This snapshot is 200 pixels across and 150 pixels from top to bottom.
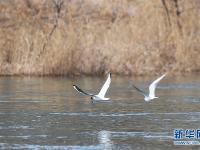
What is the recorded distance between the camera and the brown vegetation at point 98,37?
62.5 m

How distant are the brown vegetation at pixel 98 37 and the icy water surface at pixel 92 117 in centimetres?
1339

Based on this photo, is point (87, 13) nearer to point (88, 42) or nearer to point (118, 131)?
point (88, 42)

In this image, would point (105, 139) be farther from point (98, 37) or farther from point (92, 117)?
point (98, 37)

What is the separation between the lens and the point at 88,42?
6412 cm

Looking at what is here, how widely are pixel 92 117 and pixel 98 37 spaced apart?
32.0 metres

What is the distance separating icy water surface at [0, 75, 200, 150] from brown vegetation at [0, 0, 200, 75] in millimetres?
13394

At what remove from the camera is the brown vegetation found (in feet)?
205

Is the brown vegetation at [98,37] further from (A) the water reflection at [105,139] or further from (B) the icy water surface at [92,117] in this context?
(A) the water reflection at [105,139]

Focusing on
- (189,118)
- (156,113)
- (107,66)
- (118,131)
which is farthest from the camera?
(107,66)

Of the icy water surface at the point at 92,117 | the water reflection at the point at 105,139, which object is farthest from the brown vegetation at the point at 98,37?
the water reflection at the point at 105,139

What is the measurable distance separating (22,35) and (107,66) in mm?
6361

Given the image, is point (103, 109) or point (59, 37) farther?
point (59, 37)

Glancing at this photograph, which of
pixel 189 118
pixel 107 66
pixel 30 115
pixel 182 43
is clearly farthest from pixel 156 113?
pixel 182 43

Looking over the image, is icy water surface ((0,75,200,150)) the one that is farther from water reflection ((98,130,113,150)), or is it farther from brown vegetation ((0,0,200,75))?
brown vegetation ((0,0,200,75))
